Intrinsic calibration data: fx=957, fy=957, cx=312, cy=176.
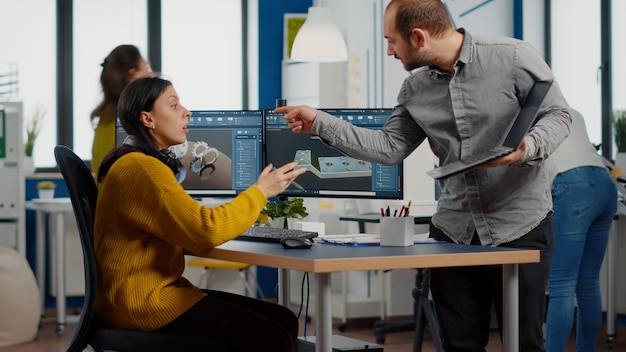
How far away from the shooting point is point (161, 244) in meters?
2.46

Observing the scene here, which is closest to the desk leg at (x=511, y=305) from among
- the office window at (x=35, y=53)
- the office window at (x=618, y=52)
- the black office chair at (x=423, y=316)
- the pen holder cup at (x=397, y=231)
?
the pen holder cup at (x=397, y=231)

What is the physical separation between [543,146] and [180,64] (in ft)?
17.0

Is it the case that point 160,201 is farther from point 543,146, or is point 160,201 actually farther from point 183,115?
point 543,146

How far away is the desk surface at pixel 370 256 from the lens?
2.16 m

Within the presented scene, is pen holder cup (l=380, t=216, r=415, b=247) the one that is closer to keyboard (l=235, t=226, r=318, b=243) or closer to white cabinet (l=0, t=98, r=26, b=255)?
keyboard (l=235, t=226, r=318, b=243)

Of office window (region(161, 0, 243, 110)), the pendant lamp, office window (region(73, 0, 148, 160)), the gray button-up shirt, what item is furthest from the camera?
office window (region(161, 0, 243, 110))

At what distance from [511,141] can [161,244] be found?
0.92 m

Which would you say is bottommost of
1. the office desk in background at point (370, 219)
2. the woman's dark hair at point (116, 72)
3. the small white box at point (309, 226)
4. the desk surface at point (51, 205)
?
the office desk in background at point (370, 219)

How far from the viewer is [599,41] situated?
5.92 meters

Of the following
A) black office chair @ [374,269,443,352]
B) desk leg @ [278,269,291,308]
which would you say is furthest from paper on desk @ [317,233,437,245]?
black office chair @ [374,269,443,352]

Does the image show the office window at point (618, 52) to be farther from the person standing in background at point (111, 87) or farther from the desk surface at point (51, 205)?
the desk surface at point (51, 205)

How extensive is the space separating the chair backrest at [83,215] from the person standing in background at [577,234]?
187cm

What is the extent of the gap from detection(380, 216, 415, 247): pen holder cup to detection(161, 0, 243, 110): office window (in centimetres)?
483

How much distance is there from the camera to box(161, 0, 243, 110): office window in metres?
7.18
